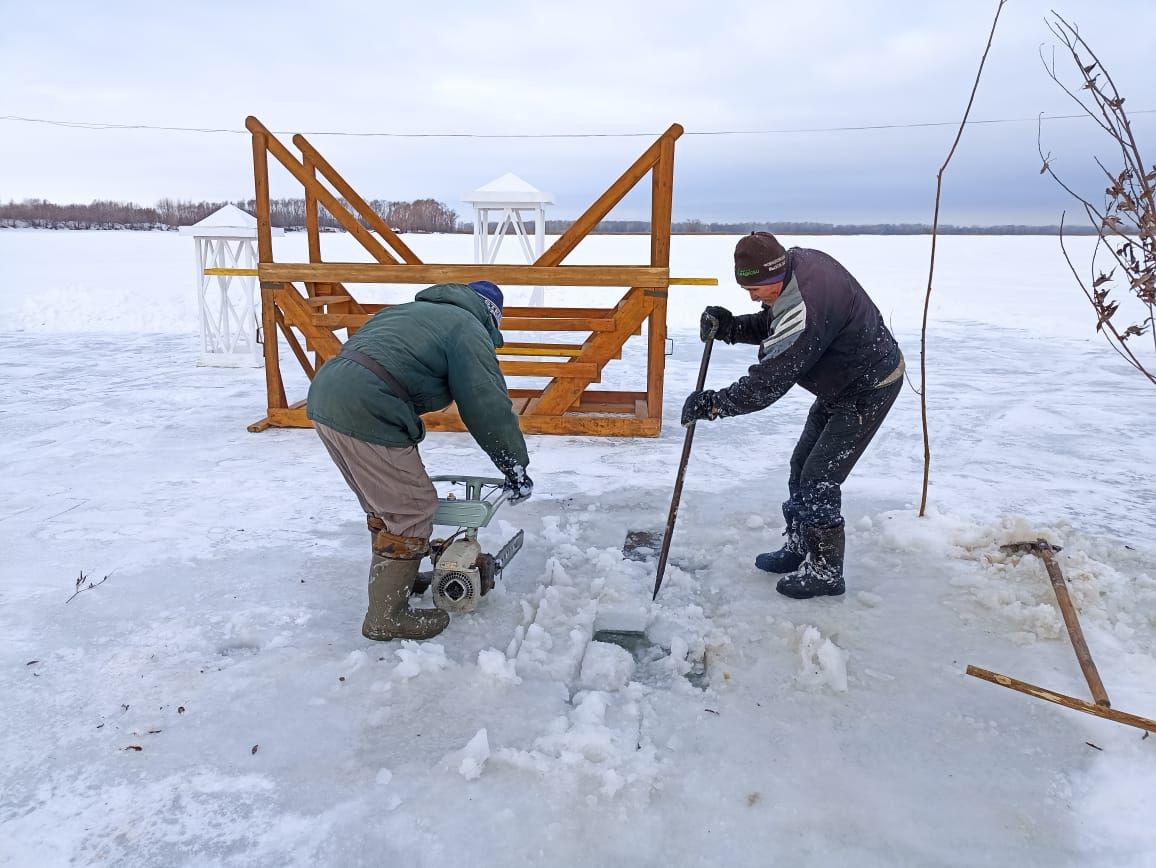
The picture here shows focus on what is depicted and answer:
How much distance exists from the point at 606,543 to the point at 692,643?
122cm

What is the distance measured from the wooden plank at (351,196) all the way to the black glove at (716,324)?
Result: 3964 millimetres

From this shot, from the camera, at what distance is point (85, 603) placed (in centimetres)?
364

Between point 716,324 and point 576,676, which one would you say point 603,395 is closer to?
point 716,324

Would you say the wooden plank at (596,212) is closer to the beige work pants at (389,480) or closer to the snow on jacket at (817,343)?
the snow on jacket at (817,343)

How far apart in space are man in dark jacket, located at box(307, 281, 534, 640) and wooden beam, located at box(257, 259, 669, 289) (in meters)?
3.22

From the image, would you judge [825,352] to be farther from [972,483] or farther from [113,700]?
[113,700]

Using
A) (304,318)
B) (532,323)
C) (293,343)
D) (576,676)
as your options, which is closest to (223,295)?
(293,343)

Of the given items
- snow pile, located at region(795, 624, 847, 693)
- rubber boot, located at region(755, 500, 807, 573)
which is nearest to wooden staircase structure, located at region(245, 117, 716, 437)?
rubber boot, located at region(755, 500, 807, 573)

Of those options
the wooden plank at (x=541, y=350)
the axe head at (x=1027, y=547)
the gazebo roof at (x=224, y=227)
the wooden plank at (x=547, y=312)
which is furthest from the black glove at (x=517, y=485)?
the gazebo roof at (x=224, y=227)

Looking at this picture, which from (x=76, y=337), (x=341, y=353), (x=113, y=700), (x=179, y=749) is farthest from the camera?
(x=76, y=337)

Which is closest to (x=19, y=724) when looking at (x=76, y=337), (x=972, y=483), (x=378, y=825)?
(x=378, y=825)

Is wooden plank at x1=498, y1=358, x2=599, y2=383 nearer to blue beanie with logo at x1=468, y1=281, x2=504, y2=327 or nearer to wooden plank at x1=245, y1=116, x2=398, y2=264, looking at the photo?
wooden plank at x1=245, y1=116, x2=398, y2=264

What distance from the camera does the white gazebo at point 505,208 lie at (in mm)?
13875

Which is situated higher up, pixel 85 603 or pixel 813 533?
pixel 813 533
